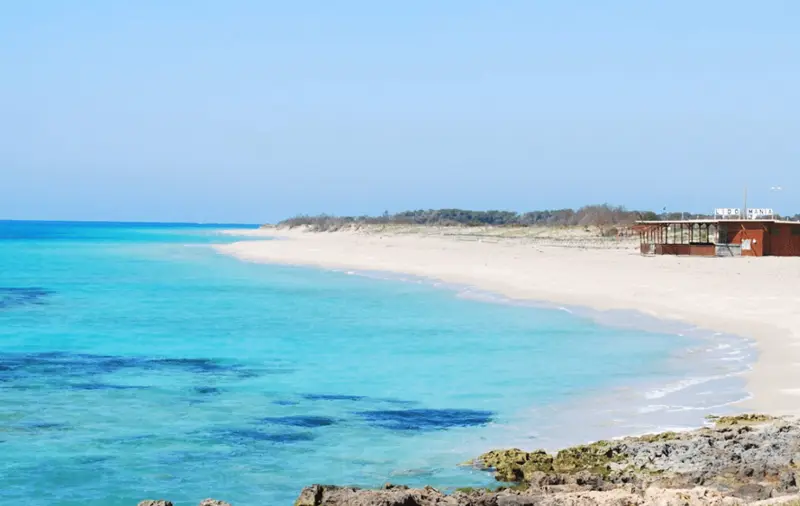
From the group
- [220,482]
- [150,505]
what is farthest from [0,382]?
[150,505]

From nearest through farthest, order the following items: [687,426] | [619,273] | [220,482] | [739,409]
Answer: [220,482] < [687,426] < [739,409] < [619,273]

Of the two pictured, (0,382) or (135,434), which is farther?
(0,382)

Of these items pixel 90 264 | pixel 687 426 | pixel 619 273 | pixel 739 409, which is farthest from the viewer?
pixel 90 264

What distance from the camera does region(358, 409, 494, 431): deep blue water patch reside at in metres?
11.5

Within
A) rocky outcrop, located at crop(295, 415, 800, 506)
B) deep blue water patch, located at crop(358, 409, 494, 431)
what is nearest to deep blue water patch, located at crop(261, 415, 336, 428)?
deep blue water patch, located at crop(358, 409, 494, 431)

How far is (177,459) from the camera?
393 inches

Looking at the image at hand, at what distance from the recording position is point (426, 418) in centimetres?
1203

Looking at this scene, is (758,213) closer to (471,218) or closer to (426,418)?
(426,418)

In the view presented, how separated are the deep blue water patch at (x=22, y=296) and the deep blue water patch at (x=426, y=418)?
765 inches

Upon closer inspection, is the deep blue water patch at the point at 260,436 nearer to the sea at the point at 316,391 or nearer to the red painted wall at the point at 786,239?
the sea at the point at 316,391

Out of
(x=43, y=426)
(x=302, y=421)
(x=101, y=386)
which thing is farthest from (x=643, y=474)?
(x=101, y=386)

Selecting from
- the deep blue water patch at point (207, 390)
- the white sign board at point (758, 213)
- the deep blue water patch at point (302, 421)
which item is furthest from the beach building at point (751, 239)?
the deep blue water patch at point (302, 421)

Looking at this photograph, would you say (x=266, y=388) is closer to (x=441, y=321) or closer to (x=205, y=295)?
(x=441, y=321)

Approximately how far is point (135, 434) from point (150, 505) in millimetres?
4843
